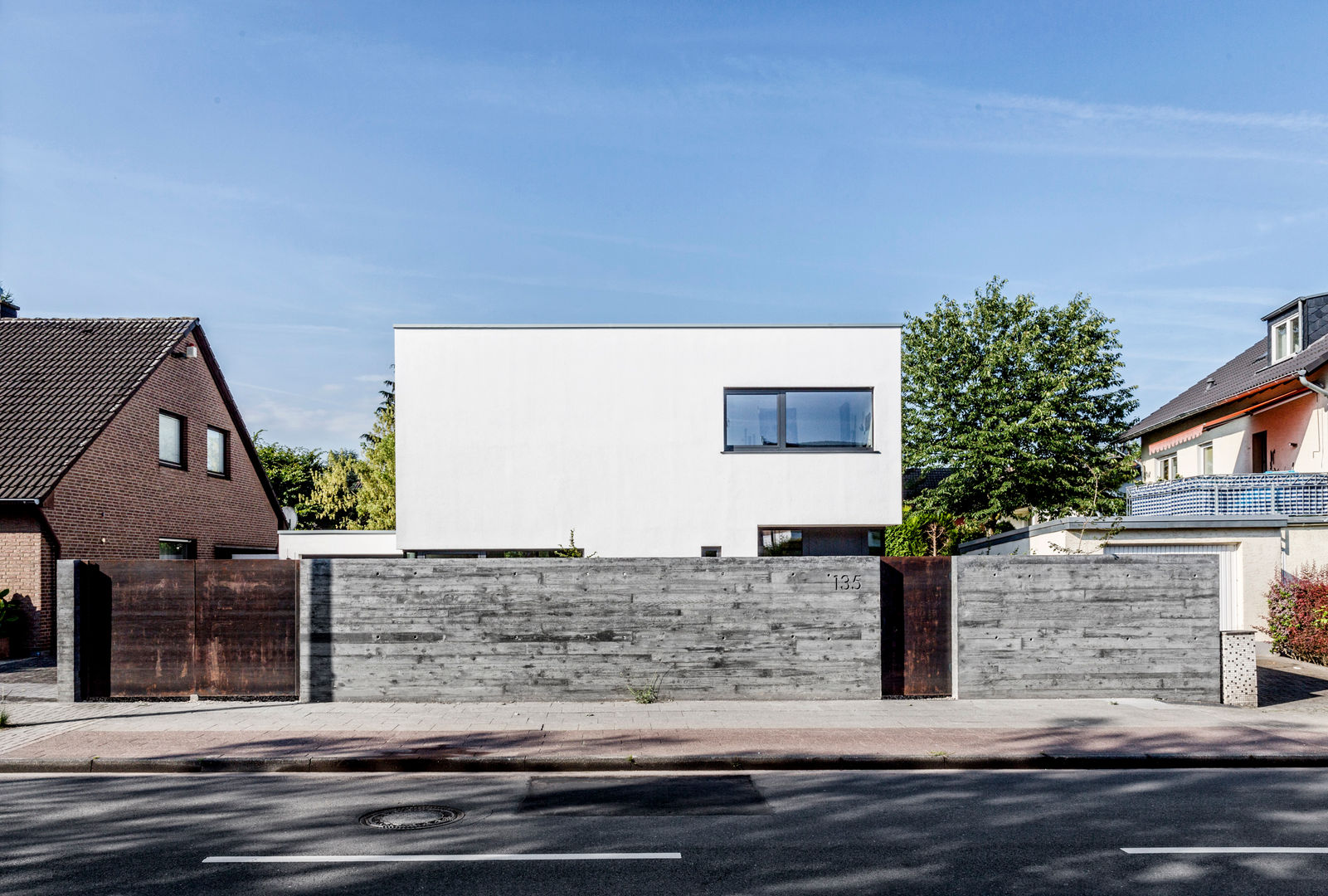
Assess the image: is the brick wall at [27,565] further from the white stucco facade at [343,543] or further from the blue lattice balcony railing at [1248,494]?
the blue lattice balcony railing at [1248,494]

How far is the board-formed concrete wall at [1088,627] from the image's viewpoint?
513 inches

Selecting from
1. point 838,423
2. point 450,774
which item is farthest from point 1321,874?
point 838,423

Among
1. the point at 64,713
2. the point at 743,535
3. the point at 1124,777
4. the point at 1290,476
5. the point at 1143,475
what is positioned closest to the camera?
the point at 1124,777

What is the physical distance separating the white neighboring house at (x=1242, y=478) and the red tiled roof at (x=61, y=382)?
17.7m

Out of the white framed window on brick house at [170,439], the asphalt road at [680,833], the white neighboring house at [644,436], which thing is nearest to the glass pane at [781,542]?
the white neighboring house at [644,436]

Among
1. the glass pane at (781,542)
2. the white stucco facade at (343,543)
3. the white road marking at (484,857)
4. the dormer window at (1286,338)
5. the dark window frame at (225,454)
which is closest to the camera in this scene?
the white road marking at (484,857)

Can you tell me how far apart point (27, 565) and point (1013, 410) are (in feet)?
91.3

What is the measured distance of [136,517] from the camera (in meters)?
20.3

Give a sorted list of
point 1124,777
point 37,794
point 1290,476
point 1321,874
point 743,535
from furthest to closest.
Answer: point 1290,476, point 743,535, point 1124,777, point 37,794, point 1321,874

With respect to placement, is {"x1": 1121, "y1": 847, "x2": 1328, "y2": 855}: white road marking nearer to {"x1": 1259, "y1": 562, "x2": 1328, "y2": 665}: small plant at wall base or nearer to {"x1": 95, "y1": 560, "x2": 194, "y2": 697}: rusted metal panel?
{"x1": 95, "y1": 560, "x2": 194, "y2": 697}: rusted metal panel

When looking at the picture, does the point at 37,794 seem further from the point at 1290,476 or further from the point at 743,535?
the point at 1290,476

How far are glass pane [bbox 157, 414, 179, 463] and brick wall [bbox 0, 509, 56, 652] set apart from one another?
466cm

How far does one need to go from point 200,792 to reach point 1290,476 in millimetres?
22803

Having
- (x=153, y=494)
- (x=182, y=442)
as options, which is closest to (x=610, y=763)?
(x=153, y=494)
